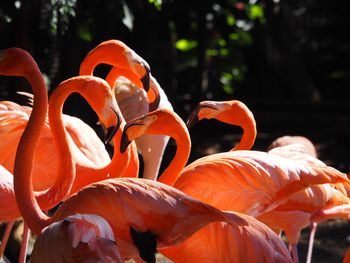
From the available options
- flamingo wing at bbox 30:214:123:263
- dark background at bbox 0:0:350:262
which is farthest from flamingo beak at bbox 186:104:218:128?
flamingo wing at bbox 30:214:123:263

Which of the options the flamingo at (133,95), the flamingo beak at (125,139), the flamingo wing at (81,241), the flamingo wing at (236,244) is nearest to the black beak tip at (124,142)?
the flamingo beak at (125,139)

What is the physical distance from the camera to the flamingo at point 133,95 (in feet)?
14.4

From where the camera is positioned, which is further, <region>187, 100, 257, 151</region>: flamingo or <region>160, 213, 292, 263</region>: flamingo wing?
<region>187, 100, 257, 151</region>: flamingo

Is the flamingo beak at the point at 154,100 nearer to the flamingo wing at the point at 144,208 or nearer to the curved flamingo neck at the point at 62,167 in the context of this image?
the curved flamingo neck at the point at 62,167

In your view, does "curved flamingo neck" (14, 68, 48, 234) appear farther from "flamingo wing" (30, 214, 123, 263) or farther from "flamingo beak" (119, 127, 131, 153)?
"flamingo wing" (30, 214, 123, 263)

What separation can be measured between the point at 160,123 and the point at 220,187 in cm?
42

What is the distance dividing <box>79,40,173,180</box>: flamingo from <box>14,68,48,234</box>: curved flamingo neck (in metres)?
0.69

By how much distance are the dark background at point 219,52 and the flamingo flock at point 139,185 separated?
3.29 feet

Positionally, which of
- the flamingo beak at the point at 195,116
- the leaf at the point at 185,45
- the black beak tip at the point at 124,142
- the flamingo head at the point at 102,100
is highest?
the flamingo head at the point at 102,100

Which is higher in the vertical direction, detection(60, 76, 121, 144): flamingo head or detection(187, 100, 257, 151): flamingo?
detection(60, 76, 121, 144): flamingo head

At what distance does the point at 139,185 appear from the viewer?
3387mm

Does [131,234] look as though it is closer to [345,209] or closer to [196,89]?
[345,209]

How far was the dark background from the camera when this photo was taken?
6.06m

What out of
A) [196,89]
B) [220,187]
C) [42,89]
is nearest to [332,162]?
[196,89]
